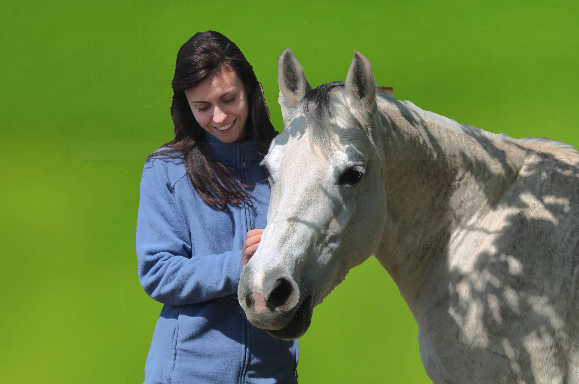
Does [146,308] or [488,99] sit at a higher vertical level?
[488,99]

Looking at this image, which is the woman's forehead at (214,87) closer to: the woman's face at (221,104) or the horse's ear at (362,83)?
the woman's face at (221,104)

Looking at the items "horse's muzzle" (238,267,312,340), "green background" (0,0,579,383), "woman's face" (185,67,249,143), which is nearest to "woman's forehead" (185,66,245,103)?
"woman's face" (185,67,249,143)

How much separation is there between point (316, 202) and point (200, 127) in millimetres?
737

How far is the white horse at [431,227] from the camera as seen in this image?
125 cm

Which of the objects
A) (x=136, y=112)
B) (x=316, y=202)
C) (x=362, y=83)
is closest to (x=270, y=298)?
(x=316, y=202)

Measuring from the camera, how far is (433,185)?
1.62m

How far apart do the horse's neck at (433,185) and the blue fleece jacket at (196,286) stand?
546mm

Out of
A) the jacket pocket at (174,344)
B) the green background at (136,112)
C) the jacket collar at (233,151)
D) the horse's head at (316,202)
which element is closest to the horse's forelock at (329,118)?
the horse's head at (316,202)

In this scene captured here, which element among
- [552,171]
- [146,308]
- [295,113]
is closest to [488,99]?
[552,171]

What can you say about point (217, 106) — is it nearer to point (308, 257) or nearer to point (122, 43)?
point (308, 257)

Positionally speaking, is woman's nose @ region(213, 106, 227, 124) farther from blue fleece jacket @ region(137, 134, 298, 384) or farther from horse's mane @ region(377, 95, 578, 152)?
horse's mane @ region(377, 95, 578, 152)

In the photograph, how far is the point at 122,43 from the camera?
271cm

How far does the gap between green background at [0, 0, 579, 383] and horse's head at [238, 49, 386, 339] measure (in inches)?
59.1

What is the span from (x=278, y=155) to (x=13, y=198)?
2.15 m
